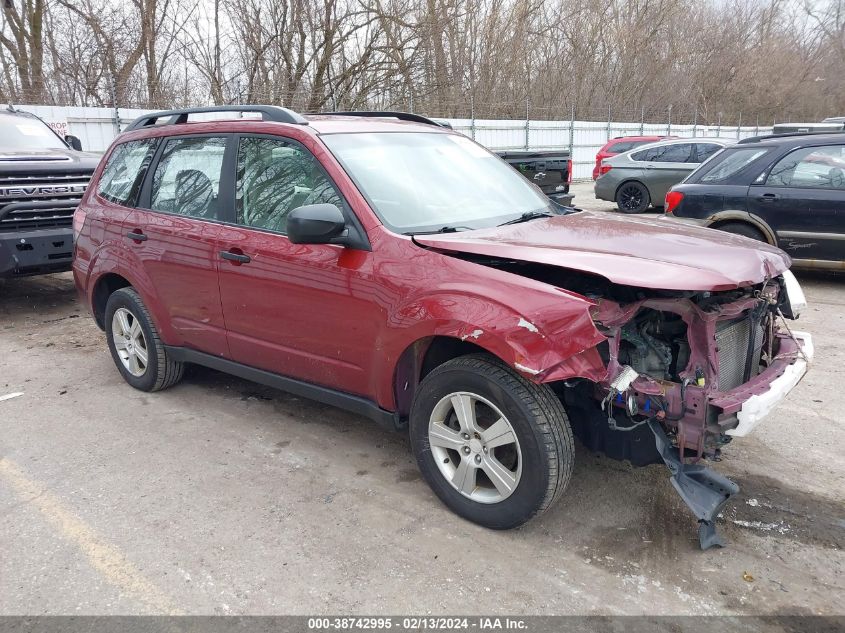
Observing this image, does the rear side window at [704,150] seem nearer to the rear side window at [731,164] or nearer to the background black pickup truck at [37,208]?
the rear side window at [731,164]

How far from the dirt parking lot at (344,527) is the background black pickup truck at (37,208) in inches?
114

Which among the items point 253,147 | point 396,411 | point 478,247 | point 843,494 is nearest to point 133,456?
point 396,411

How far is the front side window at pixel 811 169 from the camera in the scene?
713 cm

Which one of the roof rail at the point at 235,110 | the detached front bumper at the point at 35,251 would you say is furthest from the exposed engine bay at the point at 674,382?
the detached front bumper at the point at 35,251

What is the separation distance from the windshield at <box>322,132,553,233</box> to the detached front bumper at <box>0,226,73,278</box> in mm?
4797

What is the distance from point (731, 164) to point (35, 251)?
7.76m

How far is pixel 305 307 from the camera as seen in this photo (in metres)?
3.66

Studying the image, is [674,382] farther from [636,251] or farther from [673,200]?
[673,200]

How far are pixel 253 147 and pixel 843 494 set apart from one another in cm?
370

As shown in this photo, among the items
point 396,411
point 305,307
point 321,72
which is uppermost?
point 321,72

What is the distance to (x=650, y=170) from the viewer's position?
1456 centimetres

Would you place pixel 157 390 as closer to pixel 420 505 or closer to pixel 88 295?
pixel 88 295

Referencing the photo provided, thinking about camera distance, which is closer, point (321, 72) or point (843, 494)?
point (843, 494)

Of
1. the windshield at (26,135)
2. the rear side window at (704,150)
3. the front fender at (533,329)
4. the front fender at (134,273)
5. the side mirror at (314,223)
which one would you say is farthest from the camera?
the rear side window at (704,150)
